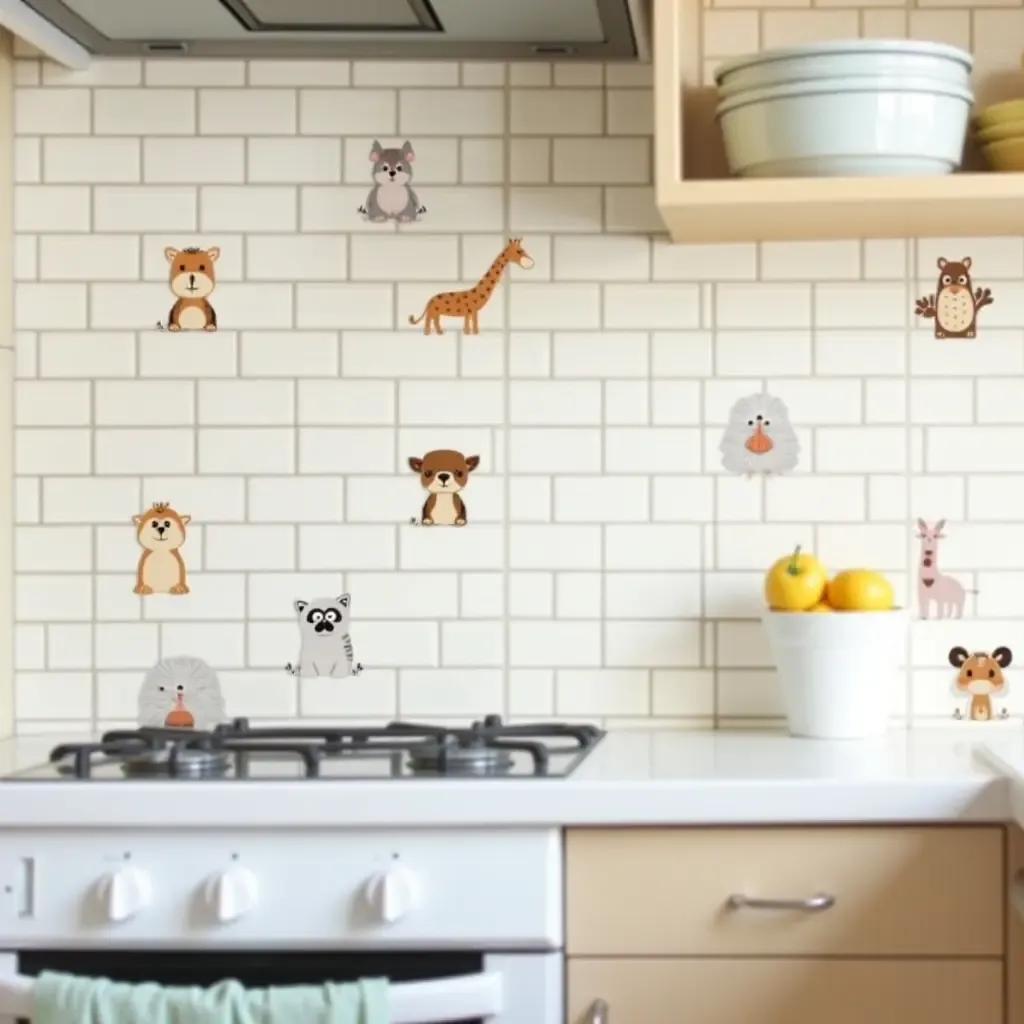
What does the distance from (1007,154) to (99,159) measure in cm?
126

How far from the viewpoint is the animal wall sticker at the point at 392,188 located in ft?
8.05

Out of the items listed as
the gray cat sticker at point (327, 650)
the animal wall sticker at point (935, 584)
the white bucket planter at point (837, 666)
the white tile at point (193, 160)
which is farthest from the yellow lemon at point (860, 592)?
the white tile at point (193, 160)

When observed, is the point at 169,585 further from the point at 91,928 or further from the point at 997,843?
the point at 997,843

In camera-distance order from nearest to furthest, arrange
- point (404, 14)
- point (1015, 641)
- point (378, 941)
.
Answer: point (378, 941), point (404, 14), point (1015, 641)

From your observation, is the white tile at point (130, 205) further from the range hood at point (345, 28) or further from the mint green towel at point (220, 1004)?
the mint green towel at point (220, 1004)

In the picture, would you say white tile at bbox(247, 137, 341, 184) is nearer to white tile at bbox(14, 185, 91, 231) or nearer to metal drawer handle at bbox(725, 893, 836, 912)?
white tile at bbox(14, 185, 91, 231)

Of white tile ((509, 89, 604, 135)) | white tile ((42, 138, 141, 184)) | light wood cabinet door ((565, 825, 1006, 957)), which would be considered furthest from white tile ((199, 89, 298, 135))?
light wood cabinet door ((565, 825, 1006, 957))

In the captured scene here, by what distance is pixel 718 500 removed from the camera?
2447 mm

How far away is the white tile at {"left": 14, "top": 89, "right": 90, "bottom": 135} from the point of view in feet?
8.13

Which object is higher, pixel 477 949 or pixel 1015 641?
pixel 1015 641

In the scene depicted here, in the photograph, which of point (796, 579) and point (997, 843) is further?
point (796, 579)

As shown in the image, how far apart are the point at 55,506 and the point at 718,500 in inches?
37.2

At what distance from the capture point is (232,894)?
73.8 inches

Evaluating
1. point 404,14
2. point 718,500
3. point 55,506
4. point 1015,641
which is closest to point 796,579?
point 718,500
